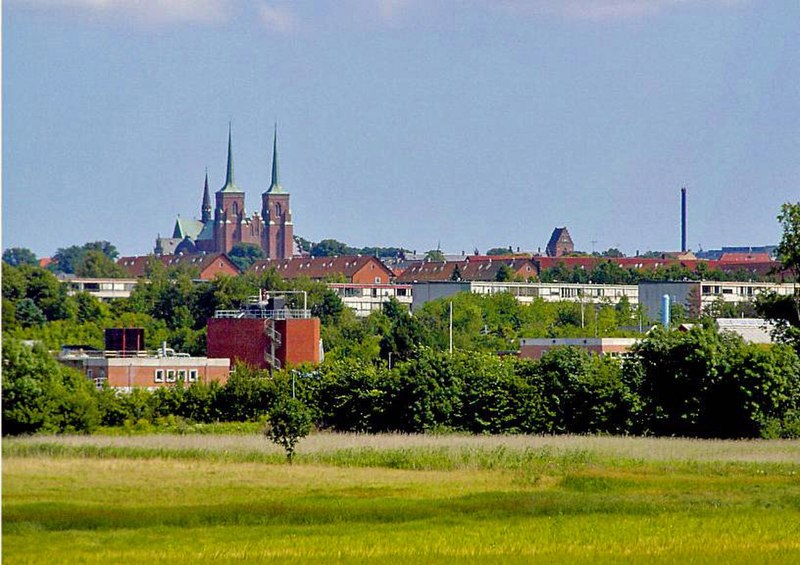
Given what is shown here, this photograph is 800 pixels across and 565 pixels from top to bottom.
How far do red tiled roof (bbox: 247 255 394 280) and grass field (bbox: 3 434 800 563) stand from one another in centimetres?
2595

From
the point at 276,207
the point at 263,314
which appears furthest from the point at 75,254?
the point at 263,314

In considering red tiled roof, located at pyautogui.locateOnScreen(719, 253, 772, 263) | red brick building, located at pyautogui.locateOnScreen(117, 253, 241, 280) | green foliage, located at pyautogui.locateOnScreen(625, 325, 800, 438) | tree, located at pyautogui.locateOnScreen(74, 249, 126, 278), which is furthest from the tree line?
red tiled roof, located at pyautogui.locateOnScreen(719, 253, 772, 263)

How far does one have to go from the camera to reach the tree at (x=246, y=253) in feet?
144

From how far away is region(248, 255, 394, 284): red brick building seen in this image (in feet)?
156

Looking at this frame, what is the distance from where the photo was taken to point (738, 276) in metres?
59.2

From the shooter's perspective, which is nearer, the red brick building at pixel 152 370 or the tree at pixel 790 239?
the red brick building at pixel 152 370

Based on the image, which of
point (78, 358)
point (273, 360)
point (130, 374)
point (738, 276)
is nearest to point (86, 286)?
point (78, 358)

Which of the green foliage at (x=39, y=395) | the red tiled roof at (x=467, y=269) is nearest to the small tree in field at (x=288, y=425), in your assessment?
the green foliage at (x=39, y=395)

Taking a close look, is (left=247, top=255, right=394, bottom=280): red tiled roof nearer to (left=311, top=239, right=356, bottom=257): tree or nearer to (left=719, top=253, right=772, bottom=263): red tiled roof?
(left=311, top=239, right=356, bottom=257): tree

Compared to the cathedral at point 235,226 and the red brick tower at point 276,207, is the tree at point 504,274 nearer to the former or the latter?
the cathedral at point 235,226

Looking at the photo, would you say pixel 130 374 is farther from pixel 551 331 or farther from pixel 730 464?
pixel 551 331

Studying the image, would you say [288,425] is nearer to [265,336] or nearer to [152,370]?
[152,370]

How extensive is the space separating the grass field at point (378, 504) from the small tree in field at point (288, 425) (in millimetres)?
142

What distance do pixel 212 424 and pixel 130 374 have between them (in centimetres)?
193
